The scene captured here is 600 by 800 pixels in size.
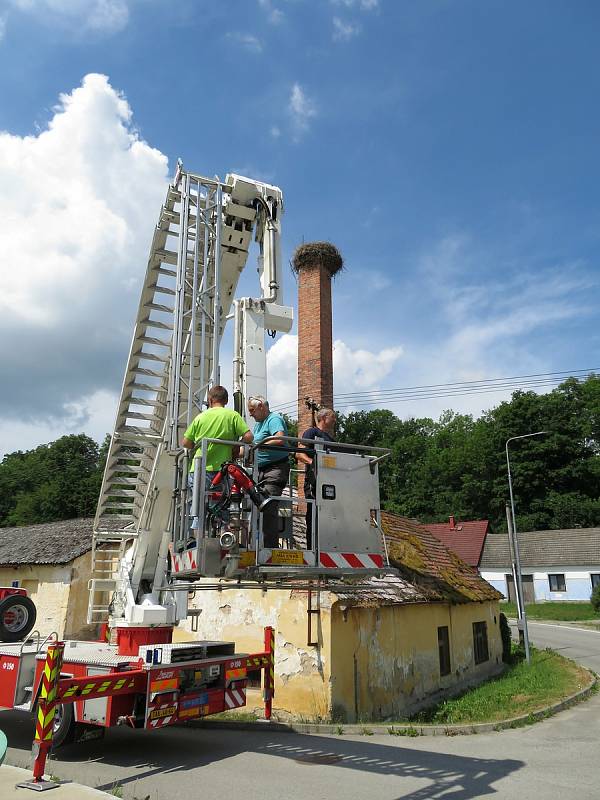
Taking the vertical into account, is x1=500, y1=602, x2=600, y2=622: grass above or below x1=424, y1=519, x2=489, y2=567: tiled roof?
below

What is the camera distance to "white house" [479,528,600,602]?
42.2 m

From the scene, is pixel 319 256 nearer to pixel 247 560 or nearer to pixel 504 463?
pixel 247 560

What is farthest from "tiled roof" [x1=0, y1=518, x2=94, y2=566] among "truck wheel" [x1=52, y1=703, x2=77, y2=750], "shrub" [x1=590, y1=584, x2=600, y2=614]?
"shrub" [x1=590, y1=584, x2=600, y2=614]

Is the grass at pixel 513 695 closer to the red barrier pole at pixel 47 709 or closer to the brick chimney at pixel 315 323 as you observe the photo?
the red barrier pole at pixel 47 709

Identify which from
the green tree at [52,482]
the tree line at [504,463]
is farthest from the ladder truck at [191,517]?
the green tree at [52,482]

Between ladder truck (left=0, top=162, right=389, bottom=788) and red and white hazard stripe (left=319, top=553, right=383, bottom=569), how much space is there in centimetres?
1

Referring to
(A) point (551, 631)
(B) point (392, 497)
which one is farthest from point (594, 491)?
(A) point (551, 631)

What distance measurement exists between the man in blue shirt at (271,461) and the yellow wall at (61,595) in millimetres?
14827

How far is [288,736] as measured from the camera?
9.00m

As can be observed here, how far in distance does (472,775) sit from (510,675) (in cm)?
1046

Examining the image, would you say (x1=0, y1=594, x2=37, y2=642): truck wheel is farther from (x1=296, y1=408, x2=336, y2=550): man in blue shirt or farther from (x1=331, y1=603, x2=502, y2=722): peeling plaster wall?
(x1=296, y1=408, x2=336, y2=550): man in blue shirt

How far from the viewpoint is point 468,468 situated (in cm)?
6419

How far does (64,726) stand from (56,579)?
12569 millimetres

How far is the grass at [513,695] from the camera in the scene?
10609 mm
